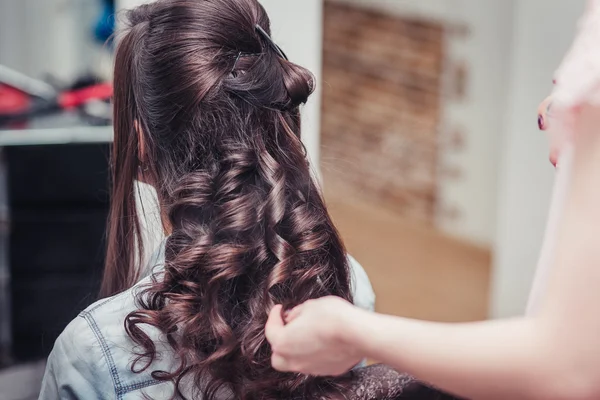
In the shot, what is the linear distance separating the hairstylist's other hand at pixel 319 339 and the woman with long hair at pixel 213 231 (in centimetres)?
17

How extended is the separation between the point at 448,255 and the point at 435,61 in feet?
2.66

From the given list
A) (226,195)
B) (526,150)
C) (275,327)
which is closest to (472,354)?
(275,327)

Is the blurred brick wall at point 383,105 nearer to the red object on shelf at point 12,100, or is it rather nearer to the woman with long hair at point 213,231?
the red object on shelf at point 12,100

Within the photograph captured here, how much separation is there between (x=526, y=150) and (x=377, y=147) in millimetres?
1231

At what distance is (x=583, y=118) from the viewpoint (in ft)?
1.62

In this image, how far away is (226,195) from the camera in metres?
0.81

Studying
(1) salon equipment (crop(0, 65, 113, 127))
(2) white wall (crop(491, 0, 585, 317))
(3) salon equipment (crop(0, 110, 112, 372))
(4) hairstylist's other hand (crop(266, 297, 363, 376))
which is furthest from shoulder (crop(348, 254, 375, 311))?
(2) white wall (crop(491, 0, 585, 317))

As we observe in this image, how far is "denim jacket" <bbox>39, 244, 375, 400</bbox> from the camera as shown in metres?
0.78

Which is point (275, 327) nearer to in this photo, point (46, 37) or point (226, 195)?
point (226, 195)

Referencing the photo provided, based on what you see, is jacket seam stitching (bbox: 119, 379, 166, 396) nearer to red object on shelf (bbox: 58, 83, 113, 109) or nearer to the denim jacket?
the denim jacket

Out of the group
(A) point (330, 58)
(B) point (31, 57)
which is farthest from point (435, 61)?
(B) point (31, 57)

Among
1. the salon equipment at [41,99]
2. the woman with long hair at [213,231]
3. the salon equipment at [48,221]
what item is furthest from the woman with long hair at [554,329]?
the salon equipment at [41,99]

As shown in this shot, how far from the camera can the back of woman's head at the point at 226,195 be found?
0.79m

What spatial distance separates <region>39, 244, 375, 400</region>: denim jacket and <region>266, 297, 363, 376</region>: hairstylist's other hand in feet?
0.73
